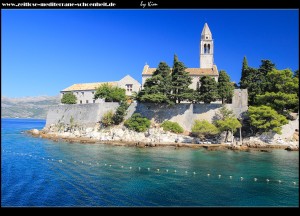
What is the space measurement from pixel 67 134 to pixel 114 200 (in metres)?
21.7

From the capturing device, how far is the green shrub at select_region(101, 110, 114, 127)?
27.1 meters

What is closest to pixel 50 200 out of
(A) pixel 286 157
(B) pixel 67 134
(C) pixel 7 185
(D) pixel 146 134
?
(C) pixel 7 185

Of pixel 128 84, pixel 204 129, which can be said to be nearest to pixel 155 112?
pixel 204 129

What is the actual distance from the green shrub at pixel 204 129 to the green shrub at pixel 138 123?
173 inches

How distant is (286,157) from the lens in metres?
16.6

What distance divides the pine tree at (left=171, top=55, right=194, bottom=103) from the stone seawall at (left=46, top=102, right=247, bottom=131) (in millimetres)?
1141

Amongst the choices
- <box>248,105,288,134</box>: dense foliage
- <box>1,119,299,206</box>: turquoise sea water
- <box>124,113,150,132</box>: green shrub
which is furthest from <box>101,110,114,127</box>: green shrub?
<box>248,105,288,134</box>: dense foliage

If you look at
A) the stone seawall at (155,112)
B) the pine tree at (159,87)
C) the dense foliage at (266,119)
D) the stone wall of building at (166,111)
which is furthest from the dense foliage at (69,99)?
the dense foliage at (266,119)

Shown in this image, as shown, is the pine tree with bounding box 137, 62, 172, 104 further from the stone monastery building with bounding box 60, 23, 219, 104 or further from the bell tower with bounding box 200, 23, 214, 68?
the bell tower with bounding box 200, 23, 214, 68

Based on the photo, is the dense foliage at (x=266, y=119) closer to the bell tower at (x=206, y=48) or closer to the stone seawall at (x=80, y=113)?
the stone seawall at (x=80, y=113)

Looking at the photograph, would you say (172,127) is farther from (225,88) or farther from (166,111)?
(225,88)

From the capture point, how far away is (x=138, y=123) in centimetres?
2534
